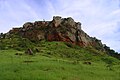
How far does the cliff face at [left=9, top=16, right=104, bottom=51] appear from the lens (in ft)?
302

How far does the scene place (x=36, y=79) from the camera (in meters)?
33.7

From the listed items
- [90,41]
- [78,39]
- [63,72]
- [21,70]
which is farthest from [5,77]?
[90,41]

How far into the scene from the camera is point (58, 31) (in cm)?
9212

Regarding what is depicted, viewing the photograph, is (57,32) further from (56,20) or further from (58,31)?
(56,20)

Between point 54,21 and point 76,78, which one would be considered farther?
point 54,21

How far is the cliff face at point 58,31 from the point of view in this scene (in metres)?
92.1

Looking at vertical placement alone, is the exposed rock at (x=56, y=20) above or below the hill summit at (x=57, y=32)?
above

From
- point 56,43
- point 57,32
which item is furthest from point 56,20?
point 56,43

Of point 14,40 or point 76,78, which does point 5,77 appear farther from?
point 14,40

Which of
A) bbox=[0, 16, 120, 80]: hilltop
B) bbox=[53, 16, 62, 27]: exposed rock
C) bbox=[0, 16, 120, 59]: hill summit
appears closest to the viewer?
bbox=[0, 16, 120, 80]: hilltop

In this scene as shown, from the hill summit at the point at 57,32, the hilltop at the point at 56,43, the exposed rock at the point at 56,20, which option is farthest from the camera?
the exposed rock at the point at 56,20

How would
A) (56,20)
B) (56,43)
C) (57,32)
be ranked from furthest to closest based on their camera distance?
1. (56,20)
2. (57,32)
3. (56,43)

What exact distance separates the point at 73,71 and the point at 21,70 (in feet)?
22.7

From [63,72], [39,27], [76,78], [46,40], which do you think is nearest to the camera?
[76,78]
